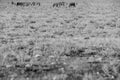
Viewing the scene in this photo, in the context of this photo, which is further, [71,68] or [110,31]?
[110,31]

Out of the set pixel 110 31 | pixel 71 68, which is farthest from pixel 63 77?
pixel 110 31

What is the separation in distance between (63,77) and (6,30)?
4498mm

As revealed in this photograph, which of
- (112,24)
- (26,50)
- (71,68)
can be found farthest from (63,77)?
(112,24)

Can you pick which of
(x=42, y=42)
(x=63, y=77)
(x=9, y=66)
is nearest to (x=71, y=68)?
(x=63, y=77)

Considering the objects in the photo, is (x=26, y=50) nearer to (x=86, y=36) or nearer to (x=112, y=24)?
(x=86, y=36)

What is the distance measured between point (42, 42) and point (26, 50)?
0.86 m

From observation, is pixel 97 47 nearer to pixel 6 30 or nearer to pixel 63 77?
pixel 63 77

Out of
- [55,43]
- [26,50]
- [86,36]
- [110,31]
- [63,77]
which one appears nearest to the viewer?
[63,77]

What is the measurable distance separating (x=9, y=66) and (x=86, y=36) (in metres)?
3.32

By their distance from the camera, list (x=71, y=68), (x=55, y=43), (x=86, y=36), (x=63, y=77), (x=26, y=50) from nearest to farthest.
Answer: (x=63, y=77) < (x=71, y=68) < (x=26, y=50) < (x=55, y=43) < (x=86, y=36)

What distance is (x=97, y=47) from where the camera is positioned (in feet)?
17.3

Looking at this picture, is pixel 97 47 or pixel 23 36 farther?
pixel 23 36

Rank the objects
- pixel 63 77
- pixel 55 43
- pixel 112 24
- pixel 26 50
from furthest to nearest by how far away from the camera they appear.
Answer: pixel 112 24 < pixel 55 43 < pixel 26 50 < pixel 63 77

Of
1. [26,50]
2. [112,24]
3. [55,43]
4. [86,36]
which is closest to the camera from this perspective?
[26,50]
